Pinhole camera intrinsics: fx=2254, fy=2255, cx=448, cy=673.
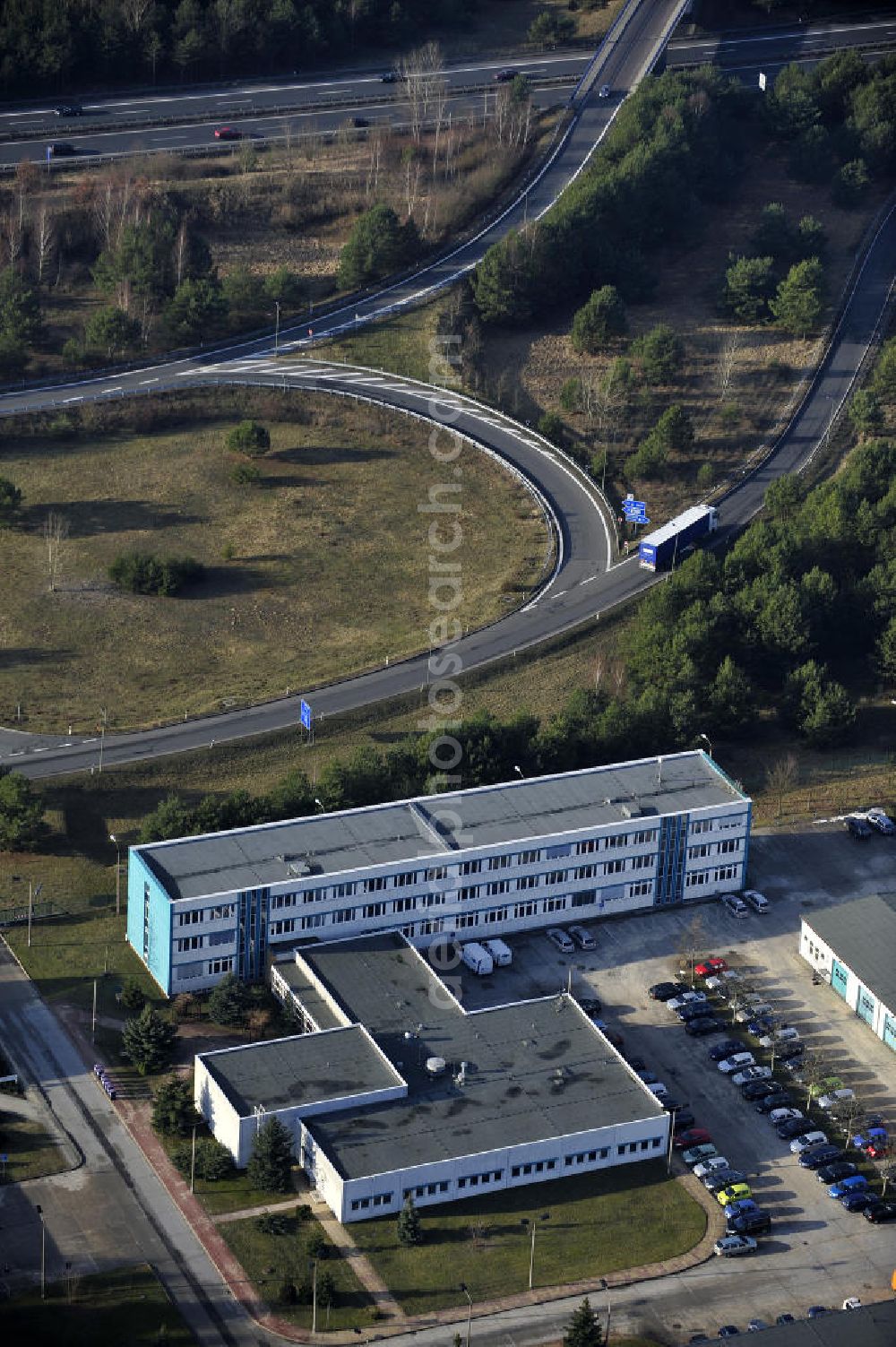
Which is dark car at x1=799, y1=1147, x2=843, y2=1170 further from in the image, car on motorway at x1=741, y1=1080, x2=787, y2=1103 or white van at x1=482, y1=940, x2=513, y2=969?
white van at x1=482, y1=940, x2=513, y2=969

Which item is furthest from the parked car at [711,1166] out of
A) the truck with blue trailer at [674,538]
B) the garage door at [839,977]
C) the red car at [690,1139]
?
the truck with blue trailer at [674,538]

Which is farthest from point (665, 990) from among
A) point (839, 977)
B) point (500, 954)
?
point (839, 977)

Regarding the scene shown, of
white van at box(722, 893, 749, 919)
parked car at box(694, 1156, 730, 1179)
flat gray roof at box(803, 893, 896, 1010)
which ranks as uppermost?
flat gray roof at box(803, 893, 896, 1010)

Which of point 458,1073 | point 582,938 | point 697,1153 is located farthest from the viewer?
point 582,938

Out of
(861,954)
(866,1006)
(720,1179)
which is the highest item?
(861,954)

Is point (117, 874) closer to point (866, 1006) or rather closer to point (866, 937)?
point (866, 937)

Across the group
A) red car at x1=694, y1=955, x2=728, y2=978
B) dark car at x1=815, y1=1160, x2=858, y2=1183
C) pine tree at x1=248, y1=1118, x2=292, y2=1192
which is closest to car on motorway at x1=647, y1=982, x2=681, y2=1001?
red car at x1=694, y1=955, x2=728, y2=978
